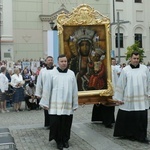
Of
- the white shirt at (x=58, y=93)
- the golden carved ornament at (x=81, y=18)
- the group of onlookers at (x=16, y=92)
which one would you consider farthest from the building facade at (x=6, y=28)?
the white shirt at (x=58, y=93)

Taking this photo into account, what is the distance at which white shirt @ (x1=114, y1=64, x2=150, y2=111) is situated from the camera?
7.55 meters

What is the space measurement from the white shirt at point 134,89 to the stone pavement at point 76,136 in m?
0.79

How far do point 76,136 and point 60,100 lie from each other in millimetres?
1514

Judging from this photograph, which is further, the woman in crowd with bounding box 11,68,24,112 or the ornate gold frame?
the woman in crowd with bounding box 11,68,24,112

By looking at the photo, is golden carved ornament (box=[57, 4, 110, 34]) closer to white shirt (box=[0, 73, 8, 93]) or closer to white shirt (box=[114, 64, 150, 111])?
white shirt (box=[114, 64, 150, 111])

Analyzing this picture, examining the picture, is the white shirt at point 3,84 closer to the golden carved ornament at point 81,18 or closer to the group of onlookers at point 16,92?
the group of onlookers at point 16,92

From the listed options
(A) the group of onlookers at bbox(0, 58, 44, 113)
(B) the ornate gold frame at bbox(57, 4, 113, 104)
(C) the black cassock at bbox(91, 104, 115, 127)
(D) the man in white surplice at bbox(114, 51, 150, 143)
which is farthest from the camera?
(A) the group of onlookers at bbox(0, 58, 44, 113)

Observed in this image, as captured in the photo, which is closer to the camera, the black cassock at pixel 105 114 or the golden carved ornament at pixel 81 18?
the golden carved ornament at pixel 81 18

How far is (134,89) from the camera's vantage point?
7570mm

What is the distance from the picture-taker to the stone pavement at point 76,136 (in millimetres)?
7258

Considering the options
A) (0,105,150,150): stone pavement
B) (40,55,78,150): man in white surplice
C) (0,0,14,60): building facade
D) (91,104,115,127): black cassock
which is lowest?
(0,105,150,150): stone pavement

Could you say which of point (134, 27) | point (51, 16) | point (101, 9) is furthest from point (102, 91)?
point (134, 27)

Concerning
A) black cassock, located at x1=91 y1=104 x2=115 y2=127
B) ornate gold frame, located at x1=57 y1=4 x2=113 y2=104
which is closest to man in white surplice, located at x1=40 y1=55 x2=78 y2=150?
ornate gold frame, located at x1=57 y1=4 x2=113 y2=104

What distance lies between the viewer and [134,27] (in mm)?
39812
